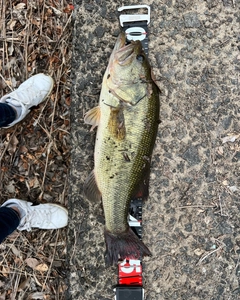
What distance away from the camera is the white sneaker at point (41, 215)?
3715mm

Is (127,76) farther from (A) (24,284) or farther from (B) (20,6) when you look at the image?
(A) (24,284)

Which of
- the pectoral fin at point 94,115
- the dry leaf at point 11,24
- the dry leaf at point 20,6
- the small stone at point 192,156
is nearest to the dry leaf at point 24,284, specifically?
the pectoral fin at point 94,115

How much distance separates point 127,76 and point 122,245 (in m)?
1.43

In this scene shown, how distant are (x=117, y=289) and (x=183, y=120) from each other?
5.58 feet

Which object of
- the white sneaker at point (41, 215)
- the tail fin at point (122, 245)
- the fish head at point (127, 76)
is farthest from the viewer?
the white sneaker at point (41, 215)

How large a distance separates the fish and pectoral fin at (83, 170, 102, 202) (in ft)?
0.21

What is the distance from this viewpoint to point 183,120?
3.51 metres

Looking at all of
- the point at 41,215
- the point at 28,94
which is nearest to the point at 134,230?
the point at 41,215

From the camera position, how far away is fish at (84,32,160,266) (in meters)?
2.87

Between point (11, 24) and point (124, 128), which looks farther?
point (11, 24)

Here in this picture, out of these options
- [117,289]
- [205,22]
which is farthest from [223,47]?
[117,289]

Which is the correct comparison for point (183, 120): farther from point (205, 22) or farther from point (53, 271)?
point (53, 271)

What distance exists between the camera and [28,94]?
12.2ft

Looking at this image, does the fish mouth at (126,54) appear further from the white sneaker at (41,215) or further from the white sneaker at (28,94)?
the white sneaker at (41,215)
